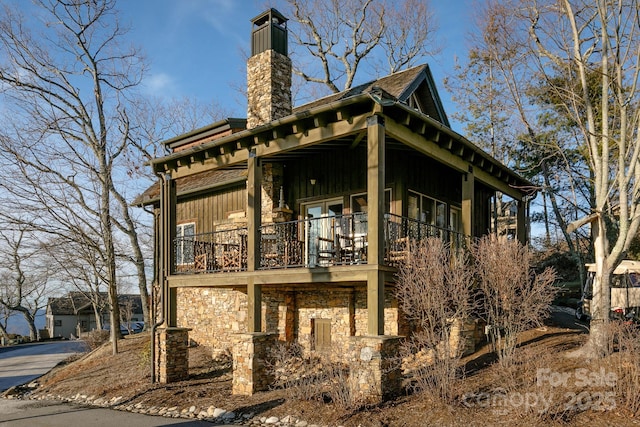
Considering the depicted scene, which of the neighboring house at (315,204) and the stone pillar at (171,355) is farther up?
the neighboring house at (315,204)

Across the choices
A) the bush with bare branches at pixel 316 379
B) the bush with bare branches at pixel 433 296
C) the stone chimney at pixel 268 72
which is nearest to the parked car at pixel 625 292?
the bush with bare branches at pixel 433 296

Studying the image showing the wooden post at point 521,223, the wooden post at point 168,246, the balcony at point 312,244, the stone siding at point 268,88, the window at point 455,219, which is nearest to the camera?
the balcony at point 312,244

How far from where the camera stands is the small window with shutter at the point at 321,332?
13.1m

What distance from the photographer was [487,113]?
2430cm

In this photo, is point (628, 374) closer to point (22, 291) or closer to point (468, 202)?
point (468, 202)

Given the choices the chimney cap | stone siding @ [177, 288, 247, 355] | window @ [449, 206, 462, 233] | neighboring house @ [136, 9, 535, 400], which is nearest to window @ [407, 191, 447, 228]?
neighboring house @ [136, 9, 535, 400]

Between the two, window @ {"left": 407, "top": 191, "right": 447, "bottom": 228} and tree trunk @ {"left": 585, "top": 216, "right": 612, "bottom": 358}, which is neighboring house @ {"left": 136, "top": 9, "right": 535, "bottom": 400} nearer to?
window @ {"left": 407, "top": 191, "right": 447, "bottom": 228}

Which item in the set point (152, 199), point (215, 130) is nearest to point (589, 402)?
point (215, 130)

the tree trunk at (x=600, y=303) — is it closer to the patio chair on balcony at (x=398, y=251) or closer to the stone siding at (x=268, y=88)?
the patio chair on balcony at (x=398, y=251)

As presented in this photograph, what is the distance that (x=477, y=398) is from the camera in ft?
27.6

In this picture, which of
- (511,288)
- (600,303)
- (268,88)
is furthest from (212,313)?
(600,303)

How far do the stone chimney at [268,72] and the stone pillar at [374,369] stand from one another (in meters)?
7.12

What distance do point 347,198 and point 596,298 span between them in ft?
20.0

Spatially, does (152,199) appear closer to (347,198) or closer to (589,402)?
(347,198)
